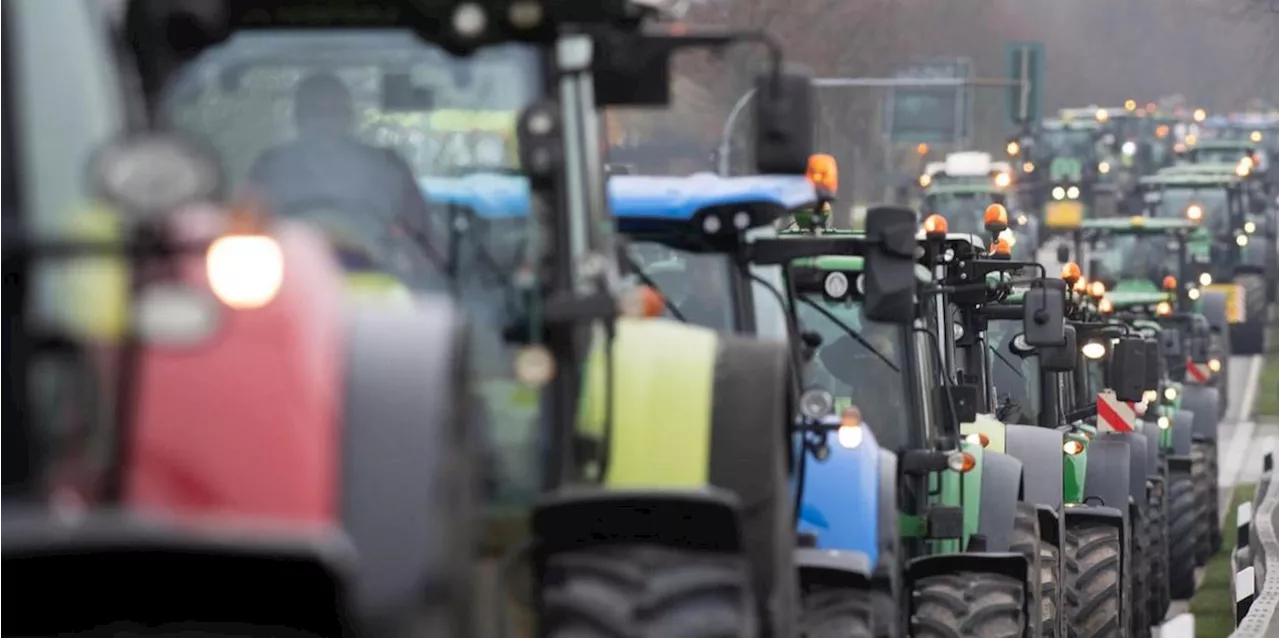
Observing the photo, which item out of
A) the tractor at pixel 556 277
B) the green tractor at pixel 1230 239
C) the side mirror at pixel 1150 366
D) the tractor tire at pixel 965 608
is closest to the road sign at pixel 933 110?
the green tractor at pixel 1230 239

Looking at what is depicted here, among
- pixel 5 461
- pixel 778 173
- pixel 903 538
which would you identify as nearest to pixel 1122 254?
pixel 903 538

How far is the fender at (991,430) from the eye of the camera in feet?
54.6

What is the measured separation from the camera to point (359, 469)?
5.17m

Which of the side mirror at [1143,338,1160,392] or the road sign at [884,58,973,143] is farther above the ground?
the road sign at [884,58,973,143]

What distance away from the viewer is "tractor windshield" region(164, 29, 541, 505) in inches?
265

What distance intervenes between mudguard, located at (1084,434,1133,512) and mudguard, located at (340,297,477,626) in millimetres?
14451

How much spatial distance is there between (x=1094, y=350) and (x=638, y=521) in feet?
46.6

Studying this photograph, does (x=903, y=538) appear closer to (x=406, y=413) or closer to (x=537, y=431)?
(x=537, y=431)

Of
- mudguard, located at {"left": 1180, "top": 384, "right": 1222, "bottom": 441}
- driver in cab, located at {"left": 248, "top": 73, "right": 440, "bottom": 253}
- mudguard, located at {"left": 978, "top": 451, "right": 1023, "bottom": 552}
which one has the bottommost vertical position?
mudguard, located at {"left": 1180, "top": 384, "right": 1222, "bottom": 441}

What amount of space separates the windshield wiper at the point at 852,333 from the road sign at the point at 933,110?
31.2 metres

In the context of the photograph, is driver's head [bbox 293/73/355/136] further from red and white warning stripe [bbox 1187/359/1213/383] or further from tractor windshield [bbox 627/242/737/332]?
red and white warning stripe [bbox 1187/359/1213/383]

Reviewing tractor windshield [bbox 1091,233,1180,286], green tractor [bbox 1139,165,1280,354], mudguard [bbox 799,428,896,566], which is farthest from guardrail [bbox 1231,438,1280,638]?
green tractor [bbox 1139,165,1280,354]

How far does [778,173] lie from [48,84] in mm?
2254

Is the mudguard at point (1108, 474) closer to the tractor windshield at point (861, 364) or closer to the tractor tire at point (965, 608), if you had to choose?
the tractor windshield at point (861, 364)
